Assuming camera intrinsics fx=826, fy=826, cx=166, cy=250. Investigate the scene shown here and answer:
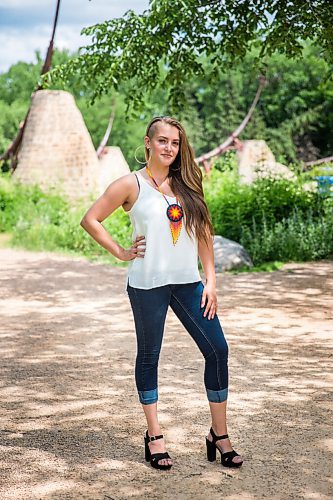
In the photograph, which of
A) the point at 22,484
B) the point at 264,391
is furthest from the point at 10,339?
the point at 22,484

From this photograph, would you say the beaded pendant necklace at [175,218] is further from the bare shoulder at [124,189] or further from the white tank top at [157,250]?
the bare shoulder at [124,189]

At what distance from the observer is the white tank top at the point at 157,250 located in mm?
3750

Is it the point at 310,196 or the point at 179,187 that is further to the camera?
the point at 310,196

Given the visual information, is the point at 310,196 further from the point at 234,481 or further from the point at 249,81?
the point at 249,81

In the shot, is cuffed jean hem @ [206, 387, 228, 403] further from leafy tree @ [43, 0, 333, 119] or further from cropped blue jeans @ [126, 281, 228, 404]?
leafy tree @ [43, 0, 333, 119]

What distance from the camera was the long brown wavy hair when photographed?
3812 mm

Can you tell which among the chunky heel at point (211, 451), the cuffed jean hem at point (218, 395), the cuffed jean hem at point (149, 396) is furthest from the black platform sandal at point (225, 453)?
the cuffed jean hem at point (149, 396)

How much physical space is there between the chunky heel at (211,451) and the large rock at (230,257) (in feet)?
23.9

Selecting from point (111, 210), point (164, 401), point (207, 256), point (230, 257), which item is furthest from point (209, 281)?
point (230, 257)

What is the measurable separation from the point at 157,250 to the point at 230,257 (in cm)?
776

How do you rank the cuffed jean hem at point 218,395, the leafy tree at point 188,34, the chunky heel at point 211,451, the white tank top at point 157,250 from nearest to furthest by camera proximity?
1. the white tank top at point 157,250
2. the cuffed jean hem at point 218,395
3. the chunky heel at point 211,451
4. the leafy tree at point 188,34

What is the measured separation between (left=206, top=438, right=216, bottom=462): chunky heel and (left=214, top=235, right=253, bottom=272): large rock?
7279 millimetres

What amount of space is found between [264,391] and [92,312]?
354 cm

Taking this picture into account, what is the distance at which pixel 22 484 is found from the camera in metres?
3.79
